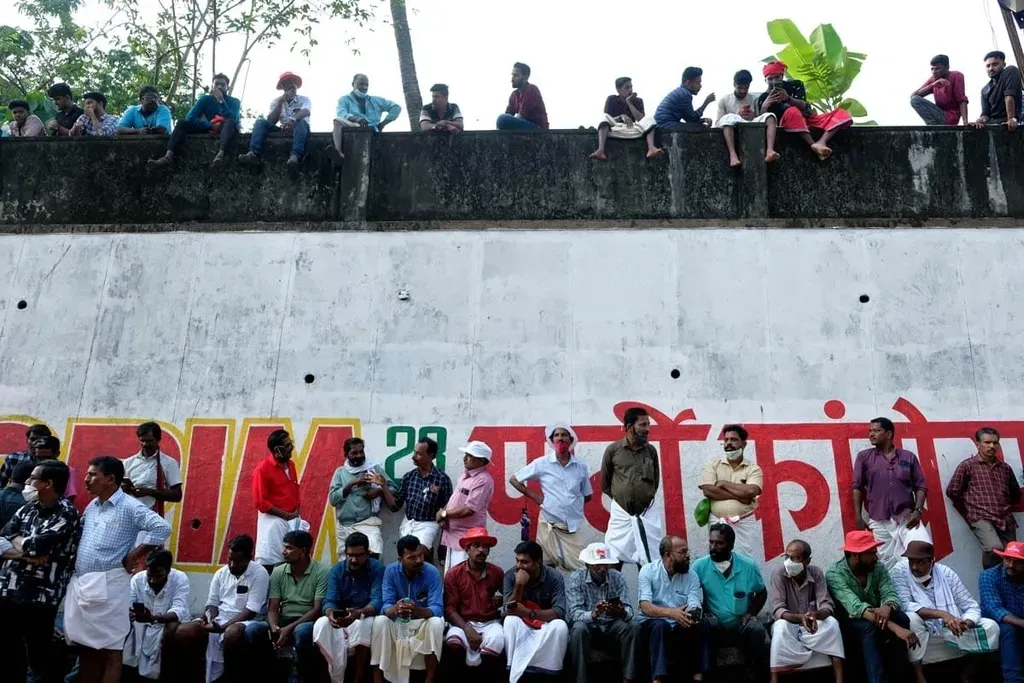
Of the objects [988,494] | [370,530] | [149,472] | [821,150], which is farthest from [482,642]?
[821,150]

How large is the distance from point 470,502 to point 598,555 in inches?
49.6

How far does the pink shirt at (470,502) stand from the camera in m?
8.35

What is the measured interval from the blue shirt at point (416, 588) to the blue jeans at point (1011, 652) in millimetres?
3870

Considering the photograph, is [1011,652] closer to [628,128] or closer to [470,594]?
[470,594]

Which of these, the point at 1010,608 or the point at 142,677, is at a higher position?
the point at 1010,608

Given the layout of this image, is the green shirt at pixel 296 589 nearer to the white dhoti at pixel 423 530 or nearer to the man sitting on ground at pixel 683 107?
the white dhoti at pixel 423 530

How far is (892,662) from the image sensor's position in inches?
283

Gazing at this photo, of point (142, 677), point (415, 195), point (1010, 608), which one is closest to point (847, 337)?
point (1010, 608)

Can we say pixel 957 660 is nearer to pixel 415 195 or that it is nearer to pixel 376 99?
pixel 415 195

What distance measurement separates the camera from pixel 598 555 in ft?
24.9

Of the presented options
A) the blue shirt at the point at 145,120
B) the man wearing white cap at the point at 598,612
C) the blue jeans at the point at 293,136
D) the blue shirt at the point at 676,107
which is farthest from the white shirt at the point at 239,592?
the blue shirt at the point at 676,107

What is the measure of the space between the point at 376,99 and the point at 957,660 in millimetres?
7411

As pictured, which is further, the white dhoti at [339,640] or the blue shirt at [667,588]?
the blue shirt at [667,588]

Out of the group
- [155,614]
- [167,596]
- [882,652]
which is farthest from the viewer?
[167,596]
